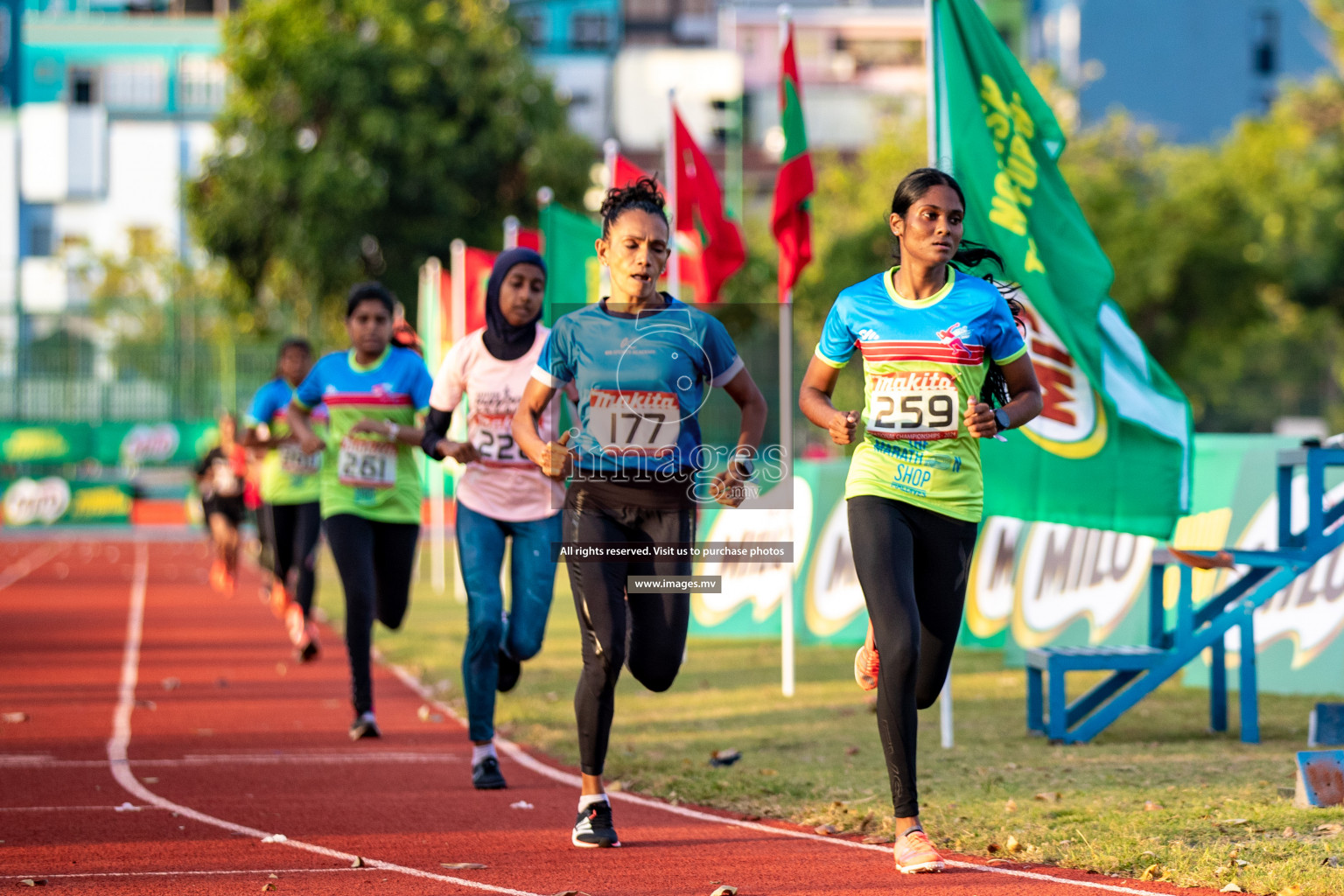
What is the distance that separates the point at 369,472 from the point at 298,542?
425 cm

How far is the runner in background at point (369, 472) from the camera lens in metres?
9.34

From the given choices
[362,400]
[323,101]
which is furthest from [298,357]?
[323,101]

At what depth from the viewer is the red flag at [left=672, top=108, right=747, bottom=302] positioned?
543 inches

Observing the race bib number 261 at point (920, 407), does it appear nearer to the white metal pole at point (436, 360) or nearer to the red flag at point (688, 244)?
the red flag at point (688, 244)

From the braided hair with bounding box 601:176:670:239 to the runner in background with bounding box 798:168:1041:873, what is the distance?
87 centimetres

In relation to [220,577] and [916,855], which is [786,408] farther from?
[220,577]

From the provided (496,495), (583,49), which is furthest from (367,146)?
(583,49)

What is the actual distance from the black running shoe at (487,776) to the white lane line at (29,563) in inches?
688

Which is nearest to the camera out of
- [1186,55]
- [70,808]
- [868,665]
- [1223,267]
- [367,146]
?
[868,665]

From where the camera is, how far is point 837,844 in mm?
6777

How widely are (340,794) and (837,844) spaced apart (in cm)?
252

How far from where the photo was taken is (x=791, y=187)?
1207 centimetres

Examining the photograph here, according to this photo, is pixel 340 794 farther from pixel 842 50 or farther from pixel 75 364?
pixel 842 50

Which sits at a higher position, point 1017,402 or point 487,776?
point 1017,402
